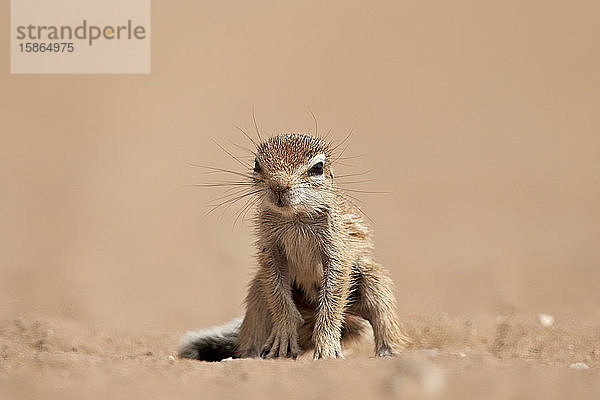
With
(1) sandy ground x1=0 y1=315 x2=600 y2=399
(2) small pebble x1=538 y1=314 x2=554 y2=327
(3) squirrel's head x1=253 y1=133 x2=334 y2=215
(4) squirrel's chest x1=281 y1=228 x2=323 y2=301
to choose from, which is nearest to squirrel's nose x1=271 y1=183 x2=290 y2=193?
(3) squirrel's head x1=253 y1=133 x2=334 y2=215

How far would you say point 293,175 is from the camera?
6387 mm

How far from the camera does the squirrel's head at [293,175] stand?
6336mm

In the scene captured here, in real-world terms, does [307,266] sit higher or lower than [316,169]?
lower

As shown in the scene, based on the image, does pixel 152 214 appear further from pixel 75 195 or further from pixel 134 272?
pixel 134 272

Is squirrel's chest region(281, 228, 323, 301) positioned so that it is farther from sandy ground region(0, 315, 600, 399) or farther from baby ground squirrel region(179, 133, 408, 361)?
sandy ground region(0, 315, 600, 399)

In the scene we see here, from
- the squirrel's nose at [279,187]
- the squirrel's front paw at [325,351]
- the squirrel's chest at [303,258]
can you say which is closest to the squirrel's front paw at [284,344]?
the squirrel's front paw at [325,351]

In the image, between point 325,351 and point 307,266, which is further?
point 307,266

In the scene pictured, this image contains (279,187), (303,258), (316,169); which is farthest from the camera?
(303,258)

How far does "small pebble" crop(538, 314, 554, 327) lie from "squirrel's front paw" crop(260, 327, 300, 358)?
10.6 ft

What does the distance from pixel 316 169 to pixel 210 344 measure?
193 cm

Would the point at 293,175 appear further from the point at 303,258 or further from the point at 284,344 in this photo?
the point at 284,344

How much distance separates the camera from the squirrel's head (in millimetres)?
6336

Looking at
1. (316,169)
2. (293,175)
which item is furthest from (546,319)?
(293,175)

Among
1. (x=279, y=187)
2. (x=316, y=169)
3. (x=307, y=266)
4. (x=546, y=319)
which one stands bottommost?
(x=546, y=319)
